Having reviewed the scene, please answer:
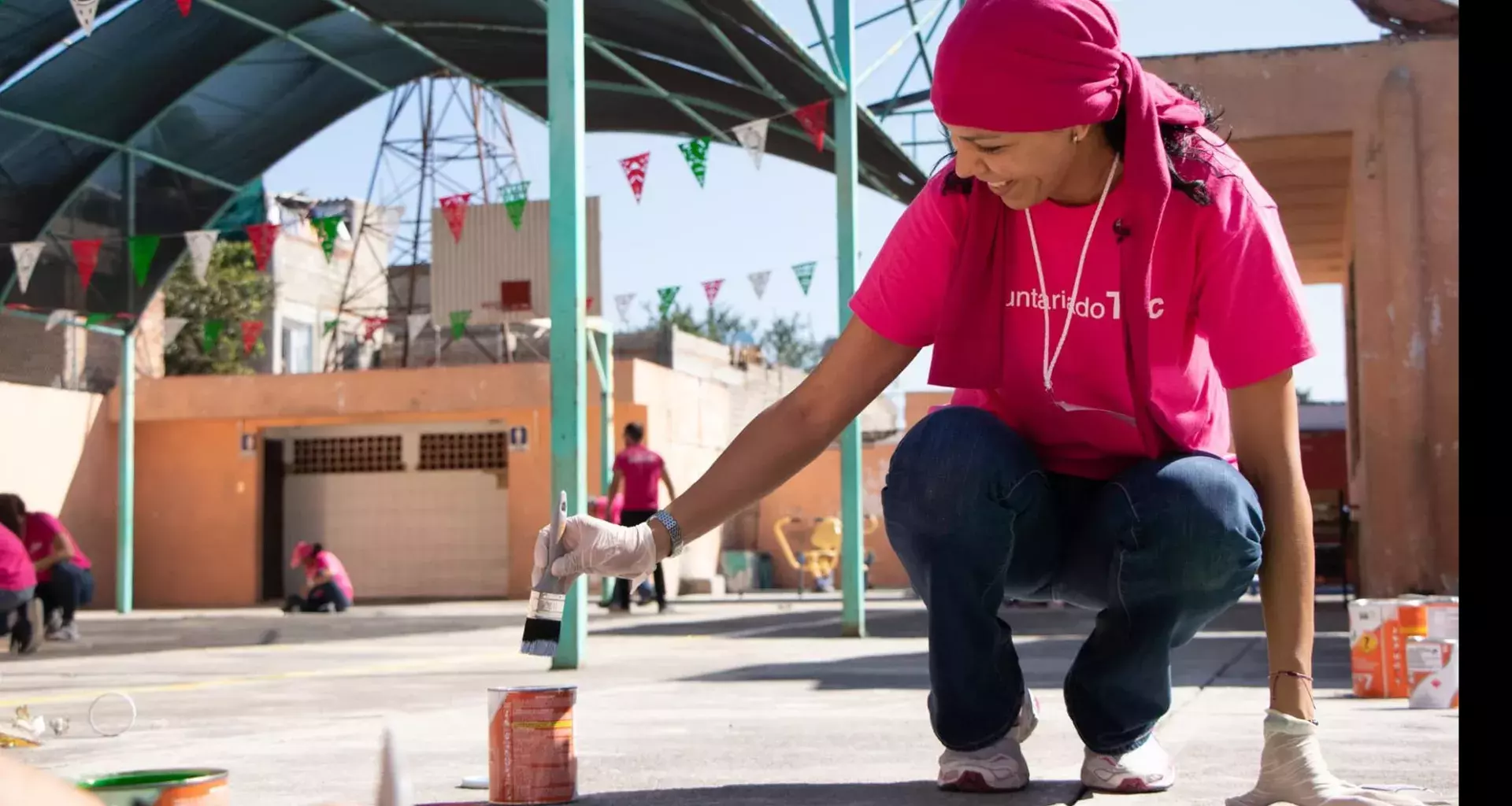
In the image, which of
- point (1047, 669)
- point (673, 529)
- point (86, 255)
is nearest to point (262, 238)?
point (86, 255)

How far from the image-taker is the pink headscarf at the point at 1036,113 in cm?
225

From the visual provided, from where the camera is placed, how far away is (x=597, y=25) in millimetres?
11875

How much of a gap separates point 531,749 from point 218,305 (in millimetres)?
31958

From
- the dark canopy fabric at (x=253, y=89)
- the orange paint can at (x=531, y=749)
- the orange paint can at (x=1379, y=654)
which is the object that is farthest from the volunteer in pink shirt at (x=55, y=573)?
the orange paint can at (x=531, y=749)

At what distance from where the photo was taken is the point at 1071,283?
8.27 feet

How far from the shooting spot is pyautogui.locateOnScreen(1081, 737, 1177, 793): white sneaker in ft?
8.32

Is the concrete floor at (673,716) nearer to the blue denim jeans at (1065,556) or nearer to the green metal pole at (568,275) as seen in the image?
the blue denim jeans at (1065,556)

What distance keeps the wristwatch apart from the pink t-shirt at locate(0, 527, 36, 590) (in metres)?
8.12

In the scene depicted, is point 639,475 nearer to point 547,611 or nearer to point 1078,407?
point 1078,407

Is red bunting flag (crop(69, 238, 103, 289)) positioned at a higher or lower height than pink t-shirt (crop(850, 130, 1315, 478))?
higher

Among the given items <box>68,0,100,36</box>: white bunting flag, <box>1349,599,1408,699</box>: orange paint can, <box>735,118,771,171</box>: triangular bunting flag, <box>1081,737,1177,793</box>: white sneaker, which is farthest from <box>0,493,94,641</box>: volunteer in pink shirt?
<box>1081,737,1177,793</box>: white sneaker

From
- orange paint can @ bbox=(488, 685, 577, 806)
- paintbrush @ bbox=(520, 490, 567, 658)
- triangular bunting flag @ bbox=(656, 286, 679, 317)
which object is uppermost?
triangular bunting flag @ bbox=(656, 286, 679, 317)

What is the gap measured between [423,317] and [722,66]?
405 inches

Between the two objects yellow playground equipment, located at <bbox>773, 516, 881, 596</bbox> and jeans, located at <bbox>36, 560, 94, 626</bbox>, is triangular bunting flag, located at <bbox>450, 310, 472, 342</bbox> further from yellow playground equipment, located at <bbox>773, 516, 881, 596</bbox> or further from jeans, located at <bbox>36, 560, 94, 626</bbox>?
jeans, located at <bbox>36, 560, 94, 626</bbox>
